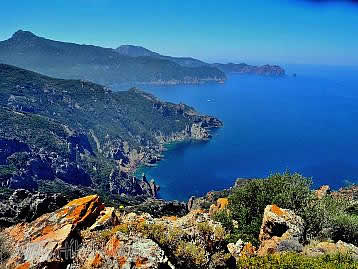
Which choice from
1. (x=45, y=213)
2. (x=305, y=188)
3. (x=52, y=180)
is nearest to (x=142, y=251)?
(x=45, y=213)

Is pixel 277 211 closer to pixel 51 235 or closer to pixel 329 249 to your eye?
pixel 329 249

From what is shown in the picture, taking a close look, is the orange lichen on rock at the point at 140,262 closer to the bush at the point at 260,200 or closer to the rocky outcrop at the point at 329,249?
the rocky outcrop at the point at 329,249

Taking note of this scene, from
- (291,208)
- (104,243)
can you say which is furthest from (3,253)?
(291,208)

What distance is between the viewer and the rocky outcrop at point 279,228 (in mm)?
13909

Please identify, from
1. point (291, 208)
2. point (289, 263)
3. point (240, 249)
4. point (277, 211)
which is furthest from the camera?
point (291, 208)

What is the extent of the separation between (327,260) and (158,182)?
172m

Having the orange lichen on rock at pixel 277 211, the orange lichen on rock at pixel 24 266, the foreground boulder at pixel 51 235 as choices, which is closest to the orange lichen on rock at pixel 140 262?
the foreground boulder at pixel 51 235

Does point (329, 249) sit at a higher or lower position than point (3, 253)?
lower

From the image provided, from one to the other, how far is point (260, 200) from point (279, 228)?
18.4 feet

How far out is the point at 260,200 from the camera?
66.4 feet

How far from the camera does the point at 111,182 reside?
178 m

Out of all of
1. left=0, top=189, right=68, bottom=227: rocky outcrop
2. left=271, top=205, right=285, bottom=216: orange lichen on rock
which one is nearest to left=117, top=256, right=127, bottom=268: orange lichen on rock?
left=0, top=189, right=68, bottom=227: rocky outcrop

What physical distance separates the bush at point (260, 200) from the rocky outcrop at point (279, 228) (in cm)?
124

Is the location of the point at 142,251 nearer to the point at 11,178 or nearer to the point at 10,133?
the point at 11,178
